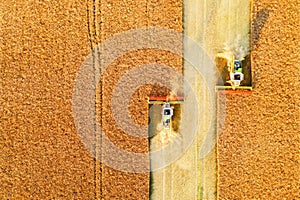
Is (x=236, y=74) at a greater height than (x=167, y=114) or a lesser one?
greater

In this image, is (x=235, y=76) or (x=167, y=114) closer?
(x=235, y=76)

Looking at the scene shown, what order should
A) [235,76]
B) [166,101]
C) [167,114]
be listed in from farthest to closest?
[166,101] < [167,114] < [235,76]

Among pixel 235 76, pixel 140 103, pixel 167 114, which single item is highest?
pixel 235 76

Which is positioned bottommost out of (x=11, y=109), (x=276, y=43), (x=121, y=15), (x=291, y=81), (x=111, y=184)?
(x=111, y=184)

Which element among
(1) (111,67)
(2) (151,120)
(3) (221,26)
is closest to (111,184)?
(2) (151,120)

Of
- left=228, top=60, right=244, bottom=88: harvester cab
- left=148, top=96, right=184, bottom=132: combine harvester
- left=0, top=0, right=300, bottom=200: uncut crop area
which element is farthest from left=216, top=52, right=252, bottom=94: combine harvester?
left=148, top=96, right=184, bottom=132: combine harvester

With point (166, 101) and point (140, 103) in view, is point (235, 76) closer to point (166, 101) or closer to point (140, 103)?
point (166, 101)

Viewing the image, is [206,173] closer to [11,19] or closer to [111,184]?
[111,184]

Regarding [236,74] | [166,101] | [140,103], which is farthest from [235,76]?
[140,103]
